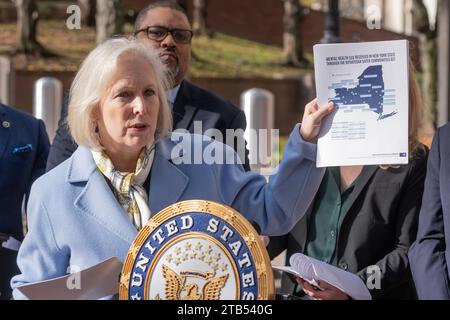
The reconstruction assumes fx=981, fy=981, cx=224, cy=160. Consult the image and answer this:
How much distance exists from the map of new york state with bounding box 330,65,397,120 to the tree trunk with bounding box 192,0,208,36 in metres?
26.0

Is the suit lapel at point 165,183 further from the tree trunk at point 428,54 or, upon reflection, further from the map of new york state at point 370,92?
Answer: the tree trunk at point 428,54

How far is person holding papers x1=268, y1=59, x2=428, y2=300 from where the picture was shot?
390cm

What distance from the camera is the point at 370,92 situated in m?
2.98

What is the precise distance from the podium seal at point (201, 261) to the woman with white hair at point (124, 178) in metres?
0.25

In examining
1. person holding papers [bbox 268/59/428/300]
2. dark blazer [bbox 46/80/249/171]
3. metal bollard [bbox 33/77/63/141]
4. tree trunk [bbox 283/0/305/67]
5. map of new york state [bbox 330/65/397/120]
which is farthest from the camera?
tree trunk [bbox 283/0/305/67]

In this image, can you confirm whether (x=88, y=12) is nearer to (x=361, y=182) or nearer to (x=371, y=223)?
(x=361, y=182)

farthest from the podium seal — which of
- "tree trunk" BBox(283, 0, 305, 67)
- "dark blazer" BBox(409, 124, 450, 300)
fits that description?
"tree trunk" BBox(283, 0, 305, 67)

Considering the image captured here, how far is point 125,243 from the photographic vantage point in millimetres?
3012

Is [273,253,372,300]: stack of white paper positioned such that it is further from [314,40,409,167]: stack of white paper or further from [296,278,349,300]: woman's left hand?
[314,40,409,167]: stack of white paper

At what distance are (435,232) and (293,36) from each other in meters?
25.1

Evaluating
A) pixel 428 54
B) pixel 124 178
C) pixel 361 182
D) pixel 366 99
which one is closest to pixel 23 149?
pixel 124 178

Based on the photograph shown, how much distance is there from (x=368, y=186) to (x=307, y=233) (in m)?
0.32
